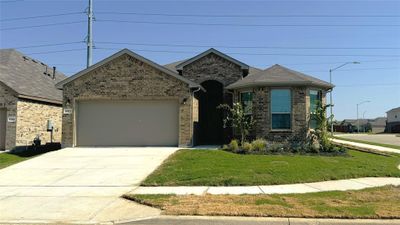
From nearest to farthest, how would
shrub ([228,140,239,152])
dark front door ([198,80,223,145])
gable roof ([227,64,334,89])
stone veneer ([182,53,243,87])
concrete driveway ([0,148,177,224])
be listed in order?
1. concrete driveway ([0,148,177,224])
2. shrub ([228,140,239,152])
3. gable roof ([227,64,334,89])
4. stone veneer ([182,53,243,87])
5. dark front door ([198,80,223,145])

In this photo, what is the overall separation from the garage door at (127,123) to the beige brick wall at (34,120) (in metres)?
3.53

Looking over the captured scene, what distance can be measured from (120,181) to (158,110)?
8.53 meters

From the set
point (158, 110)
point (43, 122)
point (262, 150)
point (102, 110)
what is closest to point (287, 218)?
point (262, 150)

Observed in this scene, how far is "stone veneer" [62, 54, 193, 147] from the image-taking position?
811 inches

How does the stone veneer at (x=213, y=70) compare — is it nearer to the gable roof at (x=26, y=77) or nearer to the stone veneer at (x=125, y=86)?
the stone veneer at (x=125, y=86)

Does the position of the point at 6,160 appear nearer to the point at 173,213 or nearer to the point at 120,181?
the point at 120,181

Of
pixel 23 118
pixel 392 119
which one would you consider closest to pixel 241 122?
pixel 23 118

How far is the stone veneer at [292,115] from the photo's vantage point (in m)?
19.7

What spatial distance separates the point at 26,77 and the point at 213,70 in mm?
12041

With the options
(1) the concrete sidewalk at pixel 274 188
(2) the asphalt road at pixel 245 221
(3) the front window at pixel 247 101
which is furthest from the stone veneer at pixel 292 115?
(2) the asphalt road at pixel 245 221

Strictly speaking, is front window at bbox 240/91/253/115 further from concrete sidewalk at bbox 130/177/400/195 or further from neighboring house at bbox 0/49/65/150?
neighboring house at bbox 0/49/65/150

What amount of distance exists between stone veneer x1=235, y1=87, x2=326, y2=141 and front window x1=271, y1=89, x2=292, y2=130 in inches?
8.0

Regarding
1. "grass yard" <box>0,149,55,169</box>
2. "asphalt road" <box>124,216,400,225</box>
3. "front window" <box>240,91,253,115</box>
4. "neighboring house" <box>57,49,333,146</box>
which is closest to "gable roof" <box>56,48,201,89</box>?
"neighboring house" <box>57,49,333,146</box>

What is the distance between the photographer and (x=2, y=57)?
2598 centimetres
